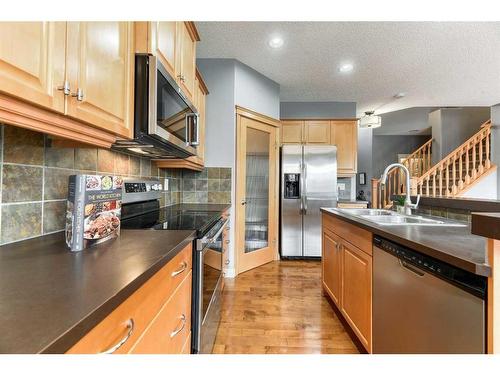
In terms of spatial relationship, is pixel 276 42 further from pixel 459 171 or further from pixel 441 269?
pixel 459 171

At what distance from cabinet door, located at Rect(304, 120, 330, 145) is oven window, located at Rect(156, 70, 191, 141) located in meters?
2.80

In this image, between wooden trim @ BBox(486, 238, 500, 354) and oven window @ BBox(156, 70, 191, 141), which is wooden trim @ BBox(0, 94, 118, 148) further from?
wooden trim @ BBox(486, 238, 500, 354)

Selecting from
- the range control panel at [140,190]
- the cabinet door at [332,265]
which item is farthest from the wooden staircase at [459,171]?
the range control panel at [140,190]

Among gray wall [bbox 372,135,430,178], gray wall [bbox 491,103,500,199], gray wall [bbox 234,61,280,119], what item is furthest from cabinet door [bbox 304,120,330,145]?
gray wall [bbox 372,135,430,178]

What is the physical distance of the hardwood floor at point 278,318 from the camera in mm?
1665

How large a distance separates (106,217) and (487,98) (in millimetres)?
6184

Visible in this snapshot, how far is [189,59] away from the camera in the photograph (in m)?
1.92

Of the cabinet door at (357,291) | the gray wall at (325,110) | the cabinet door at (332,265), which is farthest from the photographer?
the gray wall at (325,110)

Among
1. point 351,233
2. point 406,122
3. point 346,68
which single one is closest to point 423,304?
point 351,233

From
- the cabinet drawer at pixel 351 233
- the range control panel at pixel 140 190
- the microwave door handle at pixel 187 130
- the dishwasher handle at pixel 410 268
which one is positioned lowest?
the dishwasher handle at pixel 410 268

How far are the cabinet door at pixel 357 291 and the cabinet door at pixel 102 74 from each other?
4.99 feet

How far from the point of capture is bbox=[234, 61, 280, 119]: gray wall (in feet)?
10.1

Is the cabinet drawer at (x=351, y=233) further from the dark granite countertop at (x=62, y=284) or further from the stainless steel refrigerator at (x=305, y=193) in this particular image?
the stainless steel refrigerator at (x=305, y=193)
